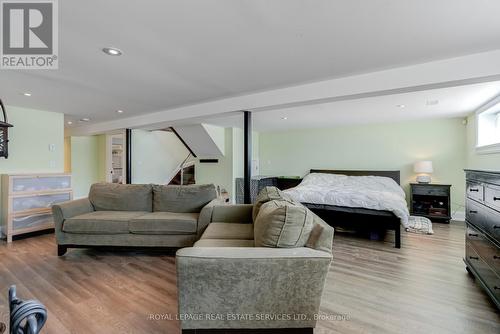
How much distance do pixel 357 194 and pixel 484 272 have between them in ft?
6.61

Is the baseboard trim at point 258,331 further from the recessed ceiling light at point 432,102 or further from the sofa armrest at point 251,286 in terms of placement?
the recessed ceiling light at point 432,102

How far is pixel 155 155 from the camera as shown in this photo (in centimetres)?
756

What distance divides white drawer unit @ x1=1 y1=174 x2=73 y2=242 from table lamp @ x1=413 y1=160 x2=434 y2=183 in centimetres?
699

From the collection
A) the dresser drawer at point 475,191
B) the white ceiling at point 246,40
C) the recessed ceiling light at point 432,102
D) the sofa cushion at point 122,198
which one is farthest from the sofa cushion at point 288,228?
the recessed ceiling light at point 432,102

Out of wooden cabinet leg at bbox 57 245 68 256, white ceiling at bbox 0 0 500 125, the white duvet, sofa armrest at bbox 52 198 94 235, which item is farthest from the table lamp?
wooden cabinet leg at bbox 57 245 68 256

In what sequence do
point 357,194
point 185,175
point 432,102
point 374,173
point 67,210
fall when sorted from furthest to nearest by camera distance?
1. point 185,175
2. point 374,173
3. point 357,194
4. point 432,102
5. point 67,210

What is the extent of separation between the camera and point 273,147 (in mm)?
7590

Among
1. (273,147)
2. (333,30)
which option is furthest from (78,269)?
(273,147)

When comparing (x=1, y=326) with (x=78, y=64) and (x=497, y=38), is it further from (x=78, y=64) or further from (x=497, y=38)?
(x=497, y=38)

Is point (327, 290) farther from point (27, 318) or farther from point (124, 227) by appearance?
point (124, 227)

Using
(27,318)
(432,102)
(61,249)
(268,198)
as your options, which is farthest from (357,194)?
(61,249)

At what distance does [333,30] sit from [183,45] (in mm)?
1292

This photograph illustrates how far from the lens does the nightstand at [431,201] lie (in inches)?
196

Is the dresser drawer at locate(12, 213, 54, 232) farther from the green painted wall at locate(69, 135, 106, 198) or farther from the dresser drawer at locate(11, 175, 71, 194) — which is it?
the green painted wall at locate(69, 135, 106, 198)
